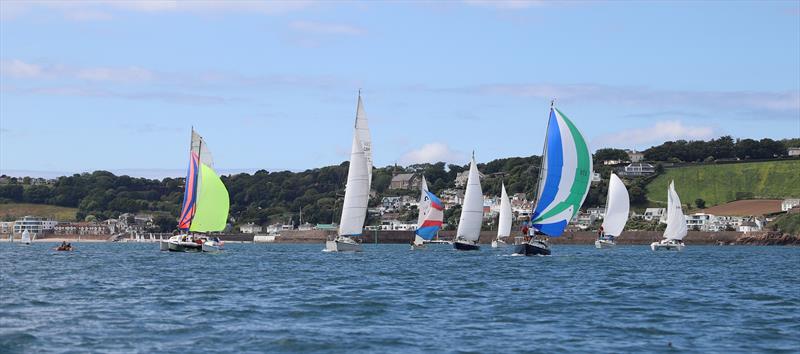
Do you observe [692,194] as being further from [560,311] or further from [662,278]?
[560,311]

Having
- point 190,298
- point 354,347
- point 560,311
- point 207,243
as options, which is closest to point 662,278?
point 560,311

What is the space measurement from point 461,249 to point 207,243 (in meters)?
23.2

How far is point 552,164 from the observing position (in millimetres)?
59562

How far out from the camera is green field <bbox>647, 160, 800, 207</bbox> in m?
176

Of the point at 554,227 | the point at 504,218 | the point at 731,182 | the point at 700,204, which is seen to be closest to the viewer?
the point at 554,227

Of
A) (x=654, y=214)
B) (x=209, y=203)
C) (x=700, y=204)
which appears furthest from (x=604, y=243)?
(x=700, y=204)

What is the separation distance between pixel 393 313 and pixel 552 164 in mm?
31130

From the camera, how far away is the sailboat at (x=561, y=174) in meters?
59.3

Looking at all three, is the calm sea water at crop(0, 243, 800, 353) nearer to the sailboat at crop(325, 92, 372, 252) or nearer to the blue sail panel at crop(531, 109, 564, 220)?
the blue sail panel at crop(531, 109, 564, 220)

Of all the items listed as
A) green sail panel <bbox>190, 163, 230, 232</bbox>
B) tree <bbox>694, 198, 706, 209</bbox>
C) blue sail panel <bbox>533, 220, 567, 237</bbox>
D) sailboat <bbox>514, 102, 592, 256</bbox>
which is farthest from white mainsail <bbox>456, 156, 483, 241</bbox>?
tree <bbox>694, 198, 706, 209</bbox>

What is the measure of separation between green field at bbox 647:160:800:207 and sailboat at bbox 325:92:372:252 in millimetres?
110878

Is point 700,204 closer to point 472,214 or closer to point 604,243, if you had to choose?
point 604,243

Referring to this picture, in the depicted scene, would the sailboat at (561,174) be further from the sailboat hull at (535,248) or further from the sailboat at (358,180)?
the sailboat at (358,180)

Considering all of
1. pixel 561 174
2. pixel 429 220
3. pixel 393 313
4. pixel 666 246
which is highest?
pixel 561 174
